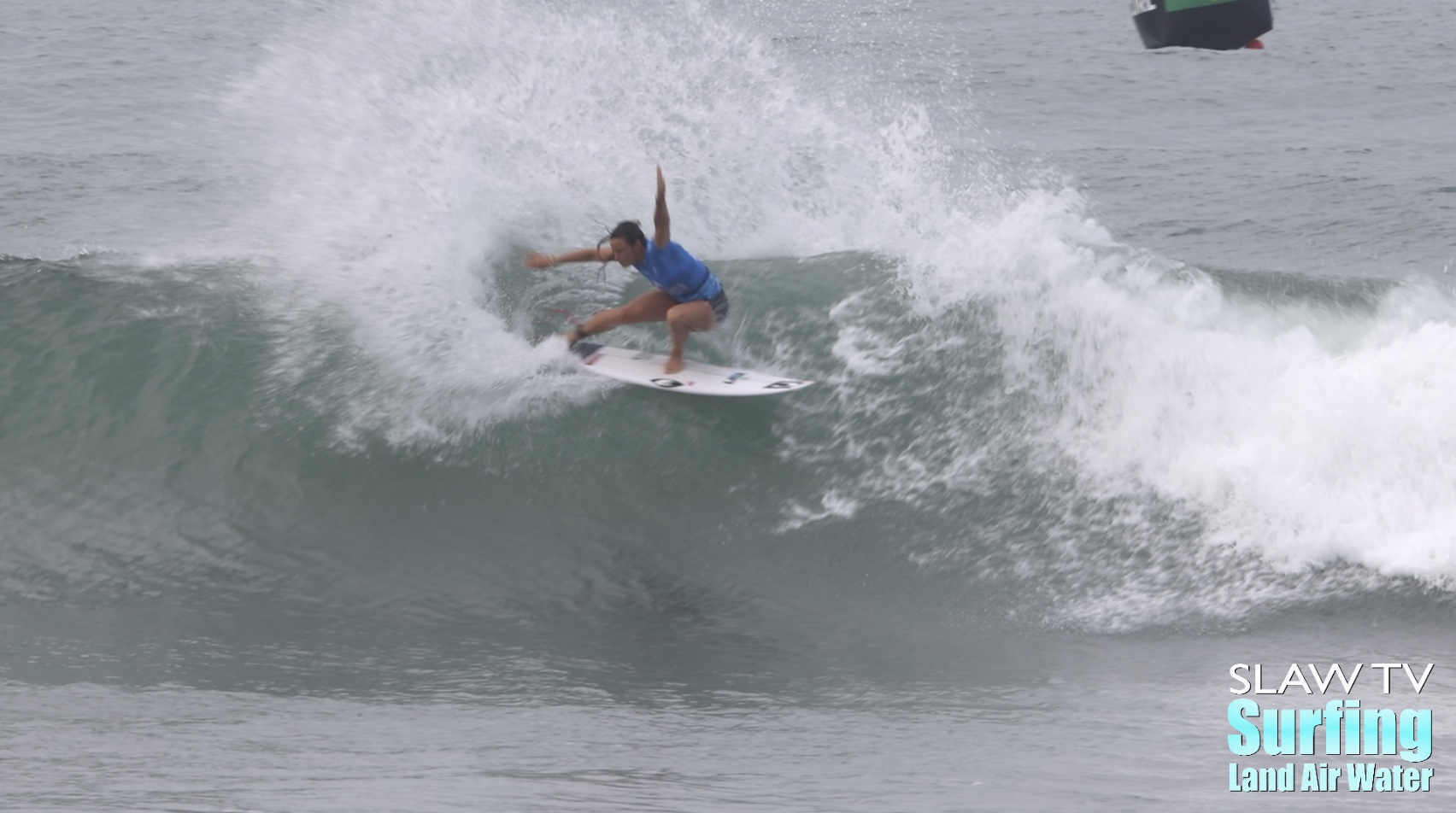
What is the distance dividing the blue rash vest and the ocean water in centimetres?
65

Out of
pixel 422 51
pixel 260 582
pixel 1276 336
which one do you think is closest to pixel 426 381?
pixel 260 582

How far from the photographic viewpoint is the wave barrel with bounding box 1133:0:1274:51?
6.35 metres

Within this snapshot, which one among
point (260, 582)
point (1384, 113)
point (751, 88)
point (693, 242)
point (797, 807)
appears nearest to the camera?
point (797, 807)

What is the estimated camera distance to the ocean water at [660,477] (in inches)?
208

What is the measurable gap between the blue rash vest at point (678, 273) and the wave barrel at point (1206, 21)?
9.05ft

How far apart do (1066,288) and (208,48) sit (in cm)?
1575

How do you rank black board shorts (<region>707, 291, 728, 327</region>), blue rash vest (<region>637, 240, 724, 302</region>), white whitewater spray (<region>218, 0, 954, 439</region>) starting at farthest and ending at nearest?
1. white whitewater spray (<region>218, 0, 954, 439</region>)
2. black board shorts (<region>707, 291, 728, 327</region>)
3. blue rash vest (<region>637, 240, 724, 302</region>)

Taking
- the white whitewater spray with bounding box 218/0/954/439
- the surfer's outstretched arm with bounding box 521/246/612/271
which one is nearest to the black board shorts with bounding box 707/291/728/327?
the surfer's outstretched arm with bounding box 521/246/612/271

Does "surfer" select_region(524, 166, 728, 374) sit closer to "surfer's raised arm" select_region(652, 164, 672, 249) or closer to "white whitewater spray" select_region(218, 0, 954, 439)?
"surfer's raised arm" select_region(652, 164, 672, 249)

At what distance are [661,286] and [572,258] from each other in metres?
0.58

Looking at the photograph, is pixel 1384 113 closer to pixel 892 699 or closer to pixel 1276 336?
pixel 1276 336

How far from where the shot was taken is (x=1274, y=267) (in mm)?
11758

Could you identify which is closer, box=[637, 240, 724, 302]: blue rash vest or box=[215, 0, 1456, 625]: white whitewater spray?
box=[215, 0, 1456, 625]: white whitewater spray

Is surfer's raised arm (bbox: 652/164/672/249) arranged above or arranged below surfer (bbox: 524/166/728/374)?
above
